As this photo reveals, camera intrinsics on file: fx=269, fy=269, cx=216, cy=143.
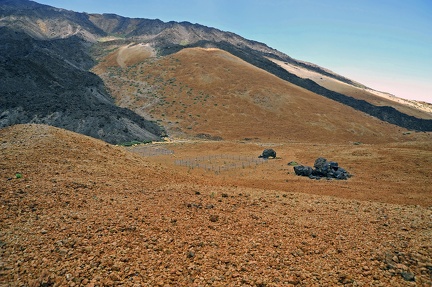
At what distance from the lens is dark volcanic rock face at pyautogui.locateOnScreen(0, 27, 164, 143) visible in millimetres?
50562

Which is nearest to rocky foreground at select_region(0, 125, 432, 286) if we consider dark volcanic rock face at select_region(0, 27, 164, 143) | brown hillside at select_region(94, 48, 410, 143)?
dark volcanic rock face at select_region(0, 27, 164, 143)

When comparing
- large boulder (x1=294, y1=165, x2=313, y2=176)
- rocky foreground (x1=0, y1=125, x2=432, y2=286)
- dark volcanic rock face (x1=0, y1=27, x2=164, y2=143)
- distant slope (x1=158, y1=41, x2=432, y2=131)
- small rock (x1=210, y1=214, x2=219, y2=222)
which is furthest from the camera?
distant slope (x1=158, y1=41, x2=432, y2=131)

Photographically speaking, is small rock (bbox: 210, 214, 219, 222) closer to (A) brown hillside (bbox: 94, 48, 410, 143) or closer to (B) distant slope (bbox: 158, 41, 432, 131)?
(A) brown hillside (bbox: 94, 48, 410, 143)

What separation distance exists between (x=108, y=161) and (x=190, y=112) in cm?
5880

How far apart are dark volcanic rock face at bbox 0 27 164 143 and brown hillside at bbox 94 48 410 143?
38.3ft

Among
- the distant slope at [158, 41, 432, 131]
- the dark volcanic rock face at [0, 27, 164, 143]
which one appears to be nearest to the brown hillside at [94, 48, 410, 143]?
the dark volcanic rock face at [0, 27, 164, 143]

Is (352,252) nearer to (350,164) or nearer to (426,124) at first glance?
(350,164)

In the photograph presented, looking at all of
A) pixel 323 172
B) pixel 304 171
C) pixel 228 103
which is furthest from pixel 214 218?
pixel 228 103

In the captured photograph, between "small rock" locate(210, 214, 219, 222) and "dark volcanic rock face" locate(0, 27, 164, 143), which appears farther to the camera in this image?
"dark volcanic rock face" locate(0, 27, 164, 143)

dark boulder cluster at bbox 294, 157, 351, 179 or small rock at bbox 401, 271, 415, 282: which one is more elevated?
small rock at bbox 401, 271, 415, 282

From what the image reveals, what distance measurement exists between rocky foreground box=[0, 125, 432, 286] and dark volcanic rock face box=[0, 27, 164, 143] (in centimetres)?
3718

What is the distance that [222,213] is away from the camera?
13.2m

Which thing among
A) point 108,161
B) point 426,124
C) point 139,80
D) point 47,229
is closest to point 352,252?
point 47,229

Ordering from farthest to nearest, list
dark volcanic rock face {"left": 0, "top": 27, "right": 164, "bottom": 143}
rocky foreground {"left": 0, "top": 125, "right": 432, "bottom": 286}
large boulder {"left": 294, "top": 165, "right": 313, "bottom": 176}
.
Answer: dark volcanic rock face {"left": 0, "top": 27, "right": 164, "bottom": 143} < large boulder {"left": 294, "top": 165, "right": 313, "bottom": 176} < rocky foreground {"left": 0, "top": 125, "right": 432, "bottom": 286}
